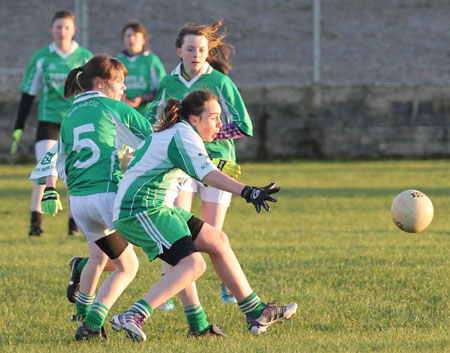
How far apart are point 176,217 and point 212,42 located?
194 cm

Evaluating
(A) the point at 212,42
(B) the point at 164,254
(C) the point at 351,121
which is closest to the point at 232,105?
(A) the point at 212,42

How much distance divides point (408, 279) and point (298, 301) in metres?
1.07

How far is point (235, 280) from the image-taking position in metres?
4.95

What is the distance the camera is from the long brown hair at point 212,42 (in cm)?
621

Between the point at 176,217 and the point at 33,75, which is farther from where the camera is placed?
the point at 33,75

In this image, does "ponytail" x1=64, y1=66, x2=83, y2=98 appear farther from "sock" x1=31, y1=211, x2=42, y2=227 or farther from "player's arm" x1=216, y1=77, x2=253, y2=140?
"sock" x1=31, y1=211, x2=42, y2=227

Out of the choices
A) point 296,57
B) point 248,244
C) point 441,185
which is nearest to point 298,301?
point 248,244

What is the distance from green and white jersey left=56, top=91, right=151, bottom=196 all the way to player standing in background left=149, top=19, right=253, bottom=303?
96 cm

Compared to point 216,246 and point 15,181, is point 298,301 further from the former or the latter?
point 15,181

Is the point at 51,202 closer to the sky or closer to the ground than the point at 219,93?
closer to the ground

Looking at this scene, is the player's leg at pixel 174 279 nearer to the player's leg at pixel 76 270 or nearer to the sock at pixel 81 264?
the player's leg at pixel 76 270

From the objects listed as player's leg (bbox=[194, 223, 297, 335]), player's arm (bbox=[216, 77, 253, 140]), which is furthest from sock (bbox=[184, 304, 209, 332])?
player's arm (bbox=[216, 77, 253, 140])

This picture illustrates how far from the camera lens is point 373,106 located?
17.1 m

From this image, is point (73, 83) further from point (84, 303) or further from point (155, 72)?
point (155, 72)
